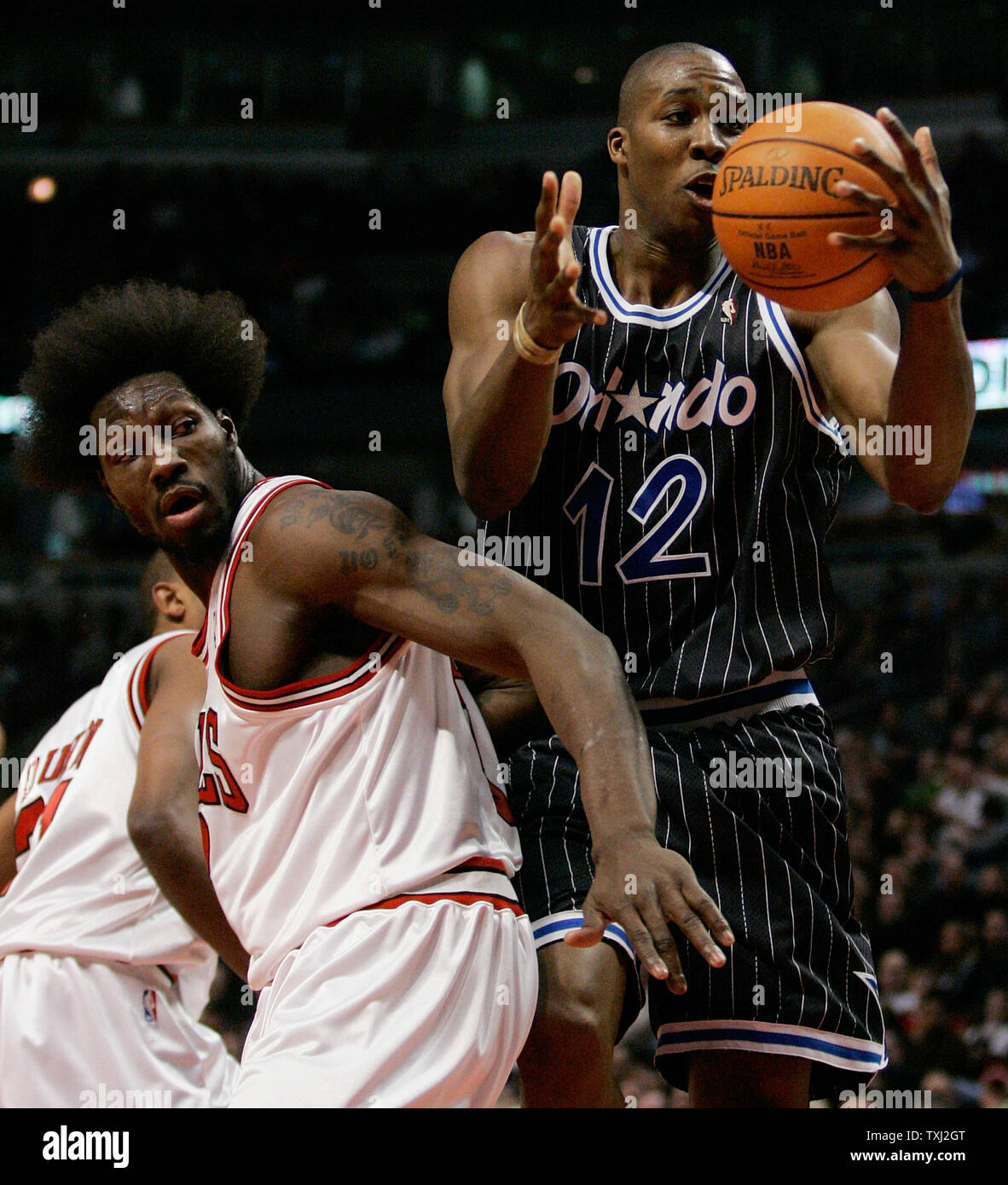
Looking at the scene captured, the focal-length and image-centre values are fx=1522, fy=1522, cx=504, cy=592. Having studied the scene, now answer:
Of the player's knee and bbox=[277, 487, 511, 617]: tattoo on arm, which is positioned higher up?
bbox=[277, 487, 511, 617]: tattoo on arm

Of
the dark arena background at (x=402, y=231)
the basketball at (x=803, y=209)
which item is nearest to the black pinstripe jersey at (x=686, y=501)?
the basketball at (x=803, y=209)

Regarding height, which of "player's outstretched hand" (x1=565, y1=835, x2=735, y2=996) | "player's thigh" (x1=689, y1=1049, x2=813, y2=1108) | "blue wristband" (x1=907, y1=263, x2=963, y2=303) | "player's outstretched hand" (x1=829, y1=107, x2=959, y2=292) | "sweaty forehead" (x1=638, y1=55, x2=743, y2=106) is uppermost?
"sweaty forehead" (x1=638, y1=55, x2=743, y2=106)

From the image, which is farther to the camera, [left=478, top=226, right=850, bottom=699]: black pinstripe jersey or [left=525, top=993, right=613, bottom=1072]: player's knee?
[left=478, top=226, right=850, bottom=699]: black pinstripe jersey

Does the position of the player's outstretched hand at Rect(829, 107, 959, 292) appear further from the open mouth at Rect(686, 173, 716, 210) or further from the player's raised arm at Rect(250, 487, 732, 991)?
the player's raised arm at Rect(250, 487, 732, 991)

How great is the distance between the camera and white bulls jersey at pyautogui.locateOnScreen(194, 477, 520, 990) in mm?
2871

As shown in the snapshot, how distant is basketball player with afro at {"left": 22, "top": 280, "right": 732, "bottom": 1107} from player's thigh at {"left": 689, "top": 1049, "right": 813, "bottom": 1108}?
22.5 inches

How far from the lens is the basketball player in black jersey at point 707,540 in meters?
3.19

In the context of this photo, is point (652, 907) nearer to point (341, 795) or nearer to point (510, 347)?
point (341, 795)

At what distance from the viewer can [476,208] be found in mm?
17031

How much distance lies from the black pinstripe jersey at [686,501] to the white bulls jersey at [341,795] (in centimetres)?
49

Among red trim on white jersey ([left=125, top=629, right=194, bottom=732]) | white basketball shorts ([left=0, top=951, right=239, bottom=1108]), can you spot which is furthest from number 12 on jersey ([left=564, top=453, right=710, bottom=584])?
white basketball shorts ([left=0, top=951, right=239, bottom=1108])

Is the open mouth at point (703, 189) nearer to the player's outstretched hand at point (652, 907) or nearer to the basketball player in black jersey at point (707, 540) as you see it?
the basketball player in black jersey at point (707, 540)

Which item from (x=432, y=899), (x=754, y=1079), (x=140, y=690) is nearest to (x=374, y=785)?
(x=432, y=899)

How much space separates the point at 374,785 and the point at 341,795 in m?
0.07
